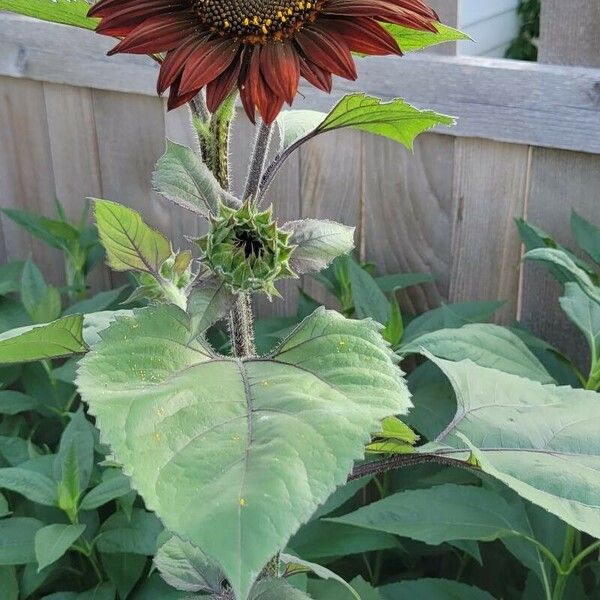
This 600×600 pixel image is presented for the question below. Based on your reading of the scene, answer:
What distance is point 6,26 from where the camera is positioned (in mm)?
1806

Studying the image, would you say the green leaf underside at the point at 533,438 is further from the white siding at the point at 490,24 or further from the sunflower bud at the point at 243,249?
the white siding at the point at 490,24

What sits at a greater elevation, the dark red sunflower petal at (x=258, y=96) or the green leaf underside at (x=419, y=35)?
the green leaf underside at (x=419, y=35)

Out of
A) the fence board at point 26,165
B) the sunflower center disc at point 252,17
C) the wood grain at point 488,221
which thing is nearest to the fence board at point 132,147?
the fence board at point 26,165

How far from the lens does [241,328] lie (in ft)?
1.95

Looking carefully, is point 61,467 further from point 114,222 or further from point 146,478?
point 146,478

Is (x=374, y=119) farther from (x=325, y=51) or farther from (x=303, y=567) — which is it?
(x=303, y=567)

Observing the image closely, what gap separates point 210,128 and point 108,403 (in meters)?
0.19

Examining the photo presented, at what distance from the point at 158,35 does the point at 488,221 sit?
3.21 feet

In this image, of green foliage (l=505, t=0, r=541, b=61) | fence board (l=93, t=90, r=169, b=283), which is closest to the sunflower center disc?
fence board (l=93, t=90, r=169, b=283)

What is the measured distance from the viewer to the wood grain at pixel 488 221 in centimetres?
139

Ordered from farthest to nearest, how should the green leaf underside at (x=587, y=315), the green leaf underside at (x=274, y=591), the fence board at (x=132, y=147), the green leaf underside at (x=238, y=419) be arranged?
the fence board at (x=132, y=147), the green leaf underside at (x=587, y=315), the green leaf underside at (x=274, y=591), the green leaf underside at (x=238, y=419)

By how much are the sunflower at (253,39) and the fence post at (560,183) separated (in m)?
0.82

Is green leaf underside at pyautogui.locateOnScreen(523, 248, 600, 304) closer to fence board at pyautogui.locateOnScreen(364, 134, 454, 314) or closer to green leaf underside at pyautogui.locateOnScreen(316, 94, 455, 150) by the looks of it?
fence board at pyautogui.locateOnScreen(364, 134, 454, 314)

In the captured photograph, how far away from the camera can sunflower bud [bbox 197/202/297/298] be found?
21.1 inches
